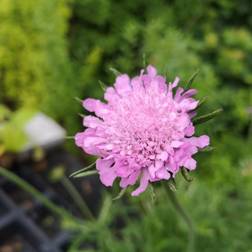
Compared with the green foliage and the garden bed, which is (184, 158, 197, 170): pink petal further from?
the green foliage

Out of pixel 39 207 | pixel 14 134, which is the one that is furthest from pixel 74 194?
pixel 14 134

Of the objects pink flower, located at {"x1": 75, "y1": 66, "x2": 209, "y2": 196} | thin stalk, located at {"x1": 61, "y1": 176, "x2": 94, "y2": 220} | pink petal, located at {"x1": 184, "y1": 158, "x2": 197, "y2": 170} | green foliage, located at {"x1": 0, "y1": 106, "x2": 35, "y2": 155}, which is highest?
pink flower, located at {"x1": 75, "y1": 66, "x2": 209, "y2": 196}

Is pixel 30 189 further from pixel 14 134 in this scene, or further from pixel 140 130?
pixel 14 134

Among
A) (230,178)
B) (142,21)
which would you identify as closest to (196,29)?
(142,21)

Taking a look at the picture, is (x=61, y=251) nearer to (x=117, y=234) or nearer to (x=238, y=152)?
(x=117, y=234)

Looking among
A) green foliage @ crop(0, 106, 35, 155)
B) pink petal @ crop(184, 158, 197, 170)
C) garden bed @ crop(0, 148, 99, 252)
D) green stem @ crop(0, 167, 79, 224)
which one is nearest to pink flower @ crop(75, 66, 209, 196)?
pink petal @ crop(184, 158, 197, 170)

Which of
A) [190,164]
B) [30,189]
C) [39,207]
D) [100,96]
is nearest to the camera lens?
[190,164]
